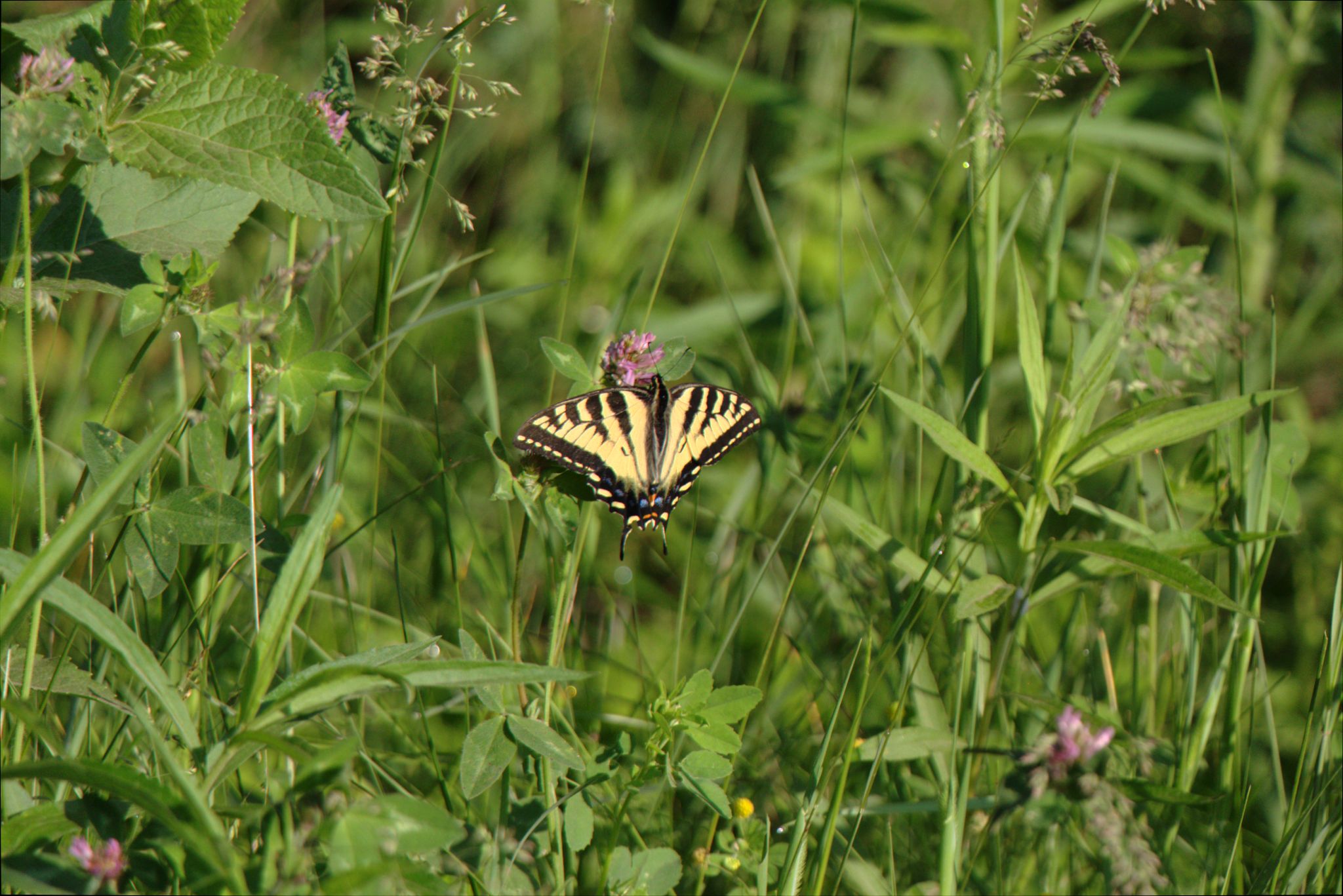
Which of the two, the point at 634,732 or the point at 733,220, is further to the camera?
the point at 733,220

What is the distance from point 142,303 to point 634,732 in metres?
1.17

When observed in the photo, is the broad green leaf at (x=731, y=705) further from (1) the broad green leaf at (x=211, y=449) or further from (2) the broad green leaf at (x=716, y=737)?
(1) the broad green leaf at (x=211, y=449)

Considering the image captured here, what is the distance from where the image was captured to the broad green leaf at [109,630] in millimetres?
1248

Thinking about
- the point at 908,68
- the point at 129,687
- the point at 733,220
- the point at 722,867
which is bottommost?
the point at 722,867

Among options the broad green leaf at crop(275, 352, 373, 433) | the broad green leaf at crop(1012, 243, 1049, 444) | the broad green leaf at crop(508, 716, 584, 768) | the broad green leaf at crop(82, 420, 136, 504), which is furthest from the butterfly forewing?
the broad green leaf at crop(1012, 243, 1049, 444)

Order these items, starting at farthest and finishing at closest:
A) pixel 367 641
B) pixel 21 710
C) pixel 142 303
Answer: pixel 367 641 < pixel 142 303 < pixel 21 710

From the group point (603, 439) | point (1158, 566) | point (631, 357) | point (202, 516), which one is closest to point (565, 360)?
point (631, 357)

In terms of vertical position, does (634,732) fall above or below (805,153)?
below

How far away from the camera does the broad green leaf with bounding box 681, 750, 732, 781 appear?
1567mm

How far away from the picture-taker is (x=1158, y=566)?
1.66 m

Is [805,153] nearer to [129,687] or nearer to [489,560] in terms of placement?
[489,560]

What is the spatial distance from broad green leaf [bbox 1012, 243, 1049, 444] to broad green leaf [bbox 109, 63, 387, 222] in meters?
1.09

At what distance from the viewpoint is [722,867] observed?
173cm

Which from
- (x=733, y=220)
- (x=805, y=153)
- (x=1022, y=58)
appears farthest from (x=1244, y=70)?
(x=1022, y=58)
